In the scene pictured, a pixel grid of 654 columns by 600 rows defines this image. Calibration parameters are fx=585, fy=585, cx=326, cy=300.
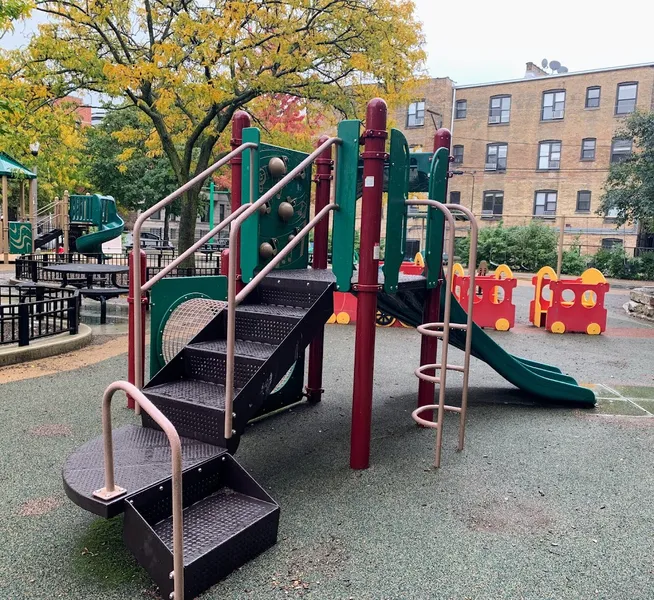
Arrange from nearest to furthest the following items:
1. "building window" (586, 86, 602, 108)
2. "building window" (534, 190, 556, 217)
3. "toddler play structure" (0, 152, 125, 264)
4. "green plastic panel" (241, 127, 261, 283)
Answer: "green plastic panel" (241, 127, 261, 283) → "toddler play structure" (0, 152, 125, 264) → "building window" (586, 86, 602, 108) → "building window" (534, 190, 556, 217)

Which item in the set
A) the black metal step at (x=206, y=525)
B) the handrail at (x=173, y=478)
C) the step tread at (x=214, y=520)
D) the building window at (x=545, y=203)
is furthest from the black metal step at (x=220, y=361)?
the building window at (x=545, y=203)

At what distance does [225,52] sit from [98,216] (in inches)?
465

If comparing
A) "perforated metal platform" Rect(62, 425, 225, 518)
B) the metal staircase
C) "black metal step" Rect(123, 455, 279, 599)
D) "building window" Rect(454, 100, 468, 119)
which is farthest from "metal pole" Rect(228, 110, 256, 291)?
"building window" Rect(454, 100, 468, 119)

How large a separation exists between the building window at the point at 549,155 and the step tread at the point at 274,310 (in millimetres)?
35356

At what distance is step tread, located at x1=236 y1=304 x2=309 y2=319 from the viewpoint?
4.09m

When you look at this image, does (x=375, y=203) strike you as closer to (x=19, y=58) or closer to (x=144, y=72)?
(x=144, y=72)

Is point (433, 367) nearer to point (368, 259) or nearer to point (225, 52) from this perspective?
point (368, 259)

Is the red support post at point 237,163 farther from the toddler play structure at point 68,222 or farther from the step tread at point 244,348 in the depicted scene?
the toddler play structure at point 68,222

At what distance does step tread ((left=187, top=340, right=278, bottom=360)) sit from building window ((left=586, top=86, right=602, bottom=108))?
3665 cm

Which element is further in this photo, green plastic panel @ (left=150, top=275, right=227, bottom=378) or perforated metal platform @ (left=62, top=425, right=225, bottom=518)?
green plastic panel @ (left=150, top=275, right=227, bottom=378)

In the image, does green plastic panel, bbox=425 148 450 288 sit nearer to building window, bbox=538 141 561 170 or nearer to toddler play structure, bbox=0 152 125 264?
toddler play structure, bbox=0 152 125 264

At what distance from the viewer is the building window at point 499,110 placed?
3716cm

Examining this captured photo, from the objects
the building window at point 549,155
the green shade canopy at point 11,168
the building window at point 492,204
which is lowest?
the green shade canopy at point 11,168

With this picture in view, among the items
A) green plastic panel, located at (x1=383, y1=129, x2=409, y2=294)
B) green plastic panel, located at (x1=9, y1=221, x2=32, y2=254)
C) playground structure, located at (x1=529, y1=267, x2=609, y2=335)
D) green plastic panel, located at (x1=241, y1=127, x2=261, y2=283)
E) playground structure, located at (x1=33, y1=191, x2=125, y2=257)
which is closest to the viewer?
green plastic panel, located at (x1=383, y1=129, x2=409, y2=294)
